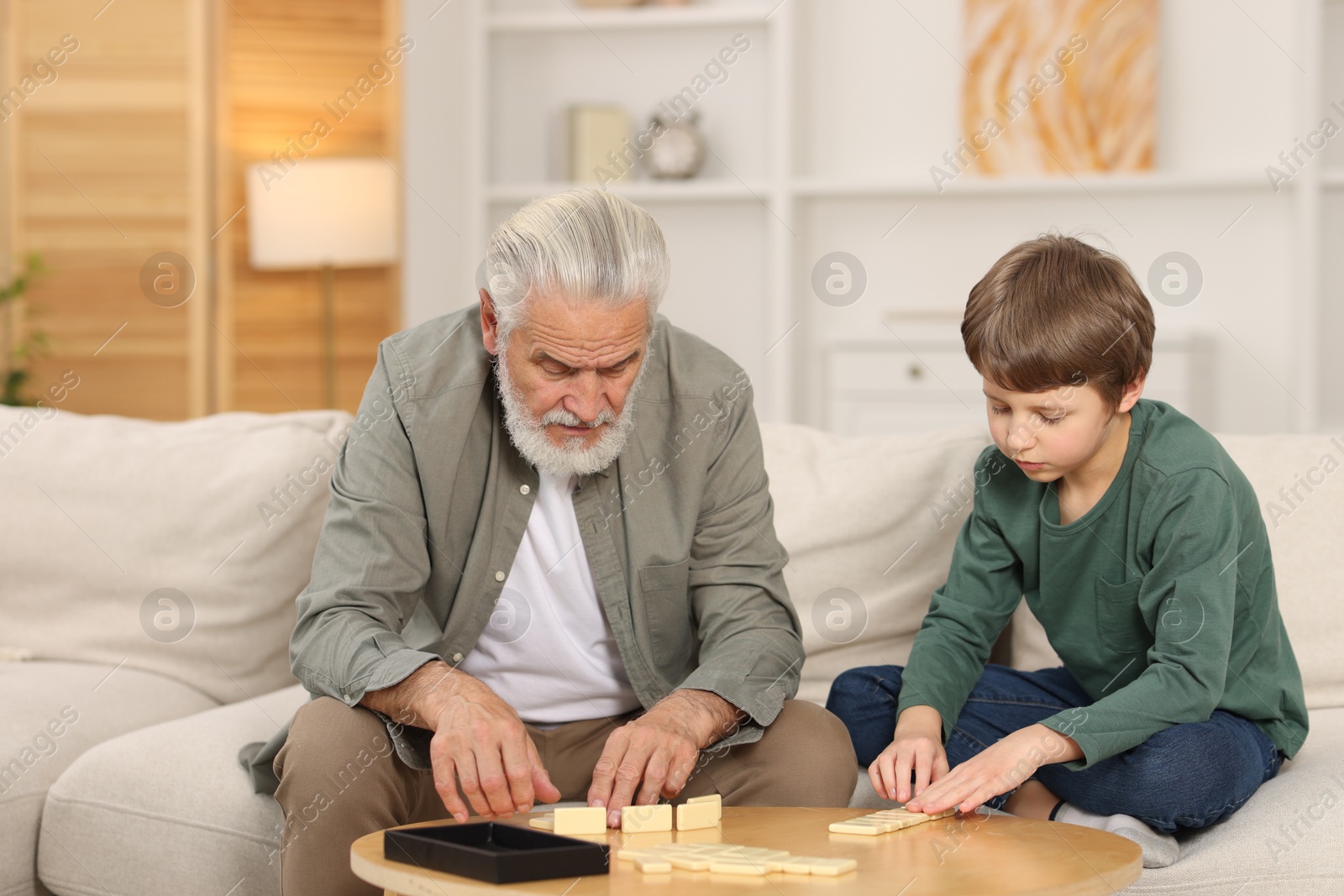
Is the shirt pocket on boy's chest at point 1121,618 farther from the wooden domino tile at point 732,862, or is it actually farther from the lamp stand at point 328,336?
the lamp stand at point 328,336

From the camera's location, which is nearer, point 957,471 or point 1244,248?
point 957,471

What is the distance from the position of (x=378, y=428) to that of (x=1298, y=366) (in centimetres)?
291

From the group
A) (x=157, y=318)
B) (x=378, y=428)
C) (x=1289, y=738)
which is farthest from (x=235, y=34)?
(x=1289, y=738)

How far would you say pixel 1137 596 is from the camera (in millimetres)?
1536

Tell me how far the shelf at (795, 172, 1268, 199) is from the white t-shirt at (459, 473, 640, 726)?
100 inches

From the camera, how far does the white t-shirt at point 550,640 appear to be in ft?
5.38

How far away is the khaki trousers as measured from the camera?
52.6 inches

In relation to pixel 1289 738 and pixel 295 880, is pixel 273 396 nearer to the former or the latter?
pixel 295 880

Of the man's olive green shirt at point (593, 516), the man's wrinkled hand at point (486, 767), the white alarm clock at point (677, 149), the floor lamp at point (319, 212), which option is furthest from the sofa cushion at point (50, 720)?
the white alarm clock at point (677, 149)

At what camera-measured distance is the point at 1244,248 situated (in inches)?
152

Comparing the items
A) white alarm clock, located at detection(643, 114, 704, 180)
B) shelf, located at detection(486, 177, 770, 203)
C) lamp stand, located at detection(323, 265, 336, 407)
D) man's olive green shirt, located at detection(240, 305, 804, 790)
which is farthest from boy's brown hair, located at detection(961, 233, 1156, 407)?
lamp stand, located at detection(323, 265, 336, 407)

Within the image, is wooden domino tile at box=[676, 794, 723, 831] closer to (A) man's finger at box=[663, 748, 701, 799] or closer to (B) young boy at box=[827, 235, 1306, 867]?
(A) man's finger at box=[663, 748, 701, 799]

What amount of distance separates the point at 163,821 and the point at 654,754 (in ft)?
2.35

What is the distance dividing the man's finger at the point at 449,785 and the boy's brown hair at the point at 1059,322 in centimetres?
73
